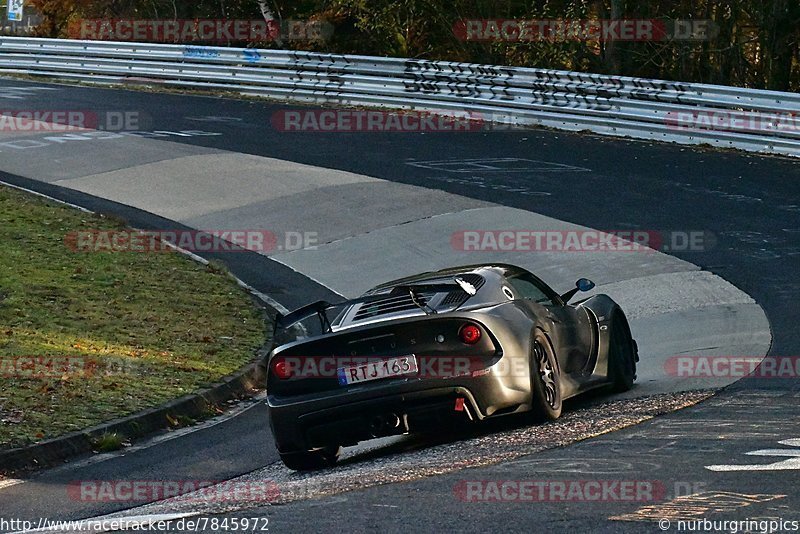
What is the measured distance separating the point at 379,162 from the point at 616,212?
552cm

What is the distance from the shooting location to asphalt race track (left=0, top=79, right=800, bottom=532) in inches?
263

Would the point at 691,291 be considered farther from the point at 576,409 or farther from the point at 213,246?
the point at 213,246

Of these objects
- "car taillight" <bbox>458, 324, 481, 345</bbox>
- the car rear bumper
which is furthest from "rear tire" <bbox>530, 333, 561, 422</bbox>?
"car taillight" <bbox>458, 324, 481, 345</bbox>

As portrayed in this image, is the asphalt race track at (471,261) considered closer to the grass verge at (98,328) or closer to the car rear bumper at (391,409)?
the car rear bumper at (391,409)

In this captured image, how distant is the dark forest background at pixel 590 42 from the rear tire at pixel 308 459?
63.0ft

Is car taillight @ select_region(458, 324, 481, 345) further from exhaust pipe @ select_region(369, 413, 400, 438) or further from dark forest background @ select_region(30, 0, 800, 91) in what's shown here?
dark forest background @ select_region(30, 0, 800, 91)

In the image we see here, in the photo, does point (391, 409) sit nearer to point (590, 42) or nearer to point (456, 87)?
point (456, 87)

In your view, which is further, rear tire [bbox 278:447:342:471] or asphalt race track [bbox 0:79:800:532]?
rear tire [bbox 278:447:342:471]

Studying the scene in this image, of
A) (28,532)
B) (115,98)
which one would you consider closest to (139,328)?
(28,532)

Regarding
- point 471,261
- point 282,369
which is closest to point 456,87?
point 471,261

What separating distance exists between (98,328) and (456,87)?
14.5m

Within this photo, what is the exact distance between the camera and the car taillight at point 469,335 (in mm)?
8062

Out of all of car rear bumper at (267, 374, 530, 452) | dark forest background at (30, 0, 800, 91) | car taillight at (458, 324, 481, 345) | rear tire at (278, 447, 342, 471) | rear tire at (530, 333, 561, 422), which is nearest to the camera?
car rear bumper at (267, 374, 530, 452)

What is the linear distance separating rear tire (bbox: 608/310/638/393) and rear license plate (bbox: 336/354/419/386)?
85.6 inches
